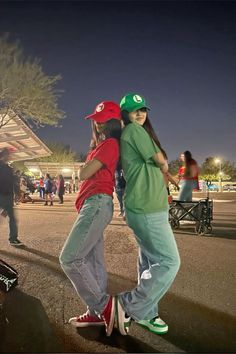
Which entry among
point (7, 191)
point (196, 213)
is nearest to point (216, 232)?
point (196, 213)

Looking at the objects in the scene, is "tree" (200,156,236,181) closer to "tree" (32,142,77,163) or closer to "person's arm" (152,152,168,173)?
"tree" (32,142,77,163)

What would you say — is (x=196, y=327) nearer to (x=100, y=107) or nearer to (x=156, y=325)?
(x=156, y=325)

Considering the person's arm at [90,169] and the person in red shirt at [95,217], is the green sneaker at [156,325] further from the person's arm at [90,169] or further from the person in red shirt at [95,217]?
the person's arm at [90,169]

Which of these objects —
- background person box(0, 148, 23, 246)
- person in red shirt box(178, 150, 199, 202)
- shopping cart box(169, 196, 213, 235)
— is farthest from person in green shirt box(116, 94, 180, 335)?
person in red shirt box(178, 150, 199, 202)

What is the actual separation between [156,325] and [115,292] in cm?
99

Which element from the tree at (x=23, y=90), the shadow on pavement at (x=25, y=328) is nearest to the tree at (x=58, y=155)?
the tree at (x=23, y=90)

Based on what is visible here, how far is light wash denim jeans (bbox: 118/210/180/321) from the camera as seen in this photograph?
2551 millimetres

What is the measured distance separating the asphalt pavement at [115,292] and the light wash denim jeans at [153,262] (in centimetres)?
26

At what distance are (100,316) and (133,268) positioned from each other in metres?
2.05

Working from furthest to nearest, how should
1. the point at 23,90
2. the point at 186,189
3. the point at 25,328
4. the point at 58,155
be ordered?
1. the point at 58,155
2. the point at 23,90
3. the point at 186,189
4. the point at 25,328

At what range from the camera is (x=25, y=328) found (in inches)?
109

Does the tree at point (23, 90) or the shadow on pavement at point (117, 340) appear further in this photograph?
the tree at point (23, 90)

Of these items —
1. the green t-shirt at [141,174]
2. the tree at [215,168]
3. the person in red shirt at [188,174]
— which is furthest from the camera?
the tree at [215,168]

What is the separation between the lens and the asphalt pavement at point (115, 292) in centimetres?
248
